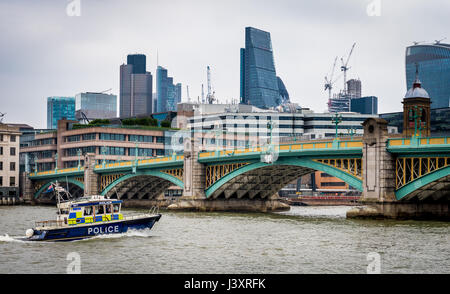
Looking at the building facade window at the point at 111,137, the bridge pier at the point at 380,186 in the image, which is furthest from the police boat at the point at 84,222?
the building facade window at the point at 111,137

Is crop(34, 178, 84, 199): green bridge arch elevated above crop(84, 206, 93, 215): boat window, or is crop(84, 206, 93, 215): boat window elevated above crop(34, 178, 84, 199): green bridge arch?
crop(84, 206, 93, 215): boat window

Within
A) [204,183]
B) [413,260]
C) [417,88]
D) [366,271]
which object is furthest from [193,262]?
[417,88]

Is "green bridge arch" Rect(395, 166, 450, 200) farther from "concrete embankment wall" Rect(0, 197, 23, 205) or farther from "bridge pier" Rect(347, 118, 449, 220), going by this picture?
"concrete embankment wall" Rect(0, 197, 23, 205)

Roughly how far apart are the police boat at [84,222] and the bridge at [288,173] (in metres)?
2.97

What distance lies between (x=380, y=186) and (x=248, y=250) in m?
26.7

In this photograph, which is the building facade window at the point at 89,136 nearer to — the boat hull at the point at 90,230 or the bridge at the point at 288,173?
the bridge at the point at 288,173

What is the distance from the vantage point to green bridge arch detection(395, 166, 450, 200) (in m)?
65.9

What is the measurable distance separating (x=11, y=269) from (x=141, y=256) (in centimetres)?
895

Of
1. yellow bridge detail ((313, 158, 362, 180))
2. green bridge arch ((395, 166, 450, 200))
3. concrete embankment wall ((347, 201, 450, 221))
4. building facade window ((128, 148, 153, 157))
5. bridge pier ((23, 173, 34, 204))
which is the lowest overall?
bridge pier ((23, 173, 34, 204))

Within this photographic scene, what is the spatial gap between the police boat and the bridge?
9.74 ft

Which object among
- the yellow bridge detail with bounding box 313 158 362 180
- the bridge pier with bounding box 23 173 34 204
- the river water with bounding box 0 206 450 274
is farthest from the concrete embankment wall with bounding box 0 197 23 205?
the yellow bridge detail with bounding box 313 158 362 180

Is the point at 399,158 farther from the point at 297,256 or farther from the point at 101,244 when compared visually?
the point at 101,244

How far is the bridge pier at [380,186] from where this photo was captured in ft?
233
